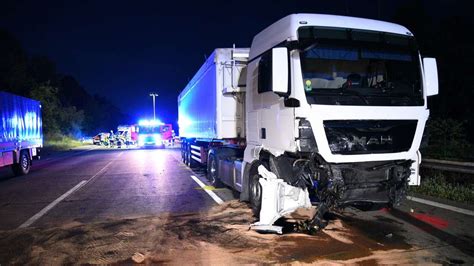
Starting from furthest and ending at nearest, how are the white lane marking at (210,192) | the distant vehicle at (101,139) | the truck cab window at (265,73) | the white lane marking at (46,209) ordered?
the distant vehicle at (101,139) < the white lane marking at (210,192) < the white lane marking at (46,209) < the truck cab window at (265,73)

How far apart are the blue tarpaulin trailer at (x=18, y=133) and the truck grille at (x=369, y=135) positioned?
491 inches

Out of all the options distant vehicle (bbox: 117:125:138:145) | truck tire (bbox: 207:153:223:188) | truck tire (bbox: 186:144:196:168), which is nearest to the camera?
truck tire (bbox: 207:153:223:188)

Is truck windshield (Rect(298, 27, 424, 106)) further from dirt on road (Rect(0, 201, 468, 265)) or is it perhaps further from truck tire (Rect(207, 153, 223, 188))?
truck tire (Rect(207, 153, 223, 188))

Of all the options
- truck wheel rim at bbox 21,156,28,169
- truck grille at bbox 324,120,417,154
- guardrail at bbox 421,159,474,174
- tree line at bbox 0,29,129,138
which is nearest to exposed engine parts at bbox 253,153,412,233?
truck grille at bbox 324,120,417,154

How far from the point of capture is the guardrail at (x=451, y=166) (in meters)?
8.15

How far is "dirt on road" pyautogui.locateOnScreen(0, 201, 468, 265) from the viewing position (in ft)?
16.1

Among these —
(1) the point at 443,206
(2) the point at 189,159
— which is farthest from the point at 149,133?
(1) the point at 443,206

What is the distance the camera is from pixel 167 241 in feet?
18.6

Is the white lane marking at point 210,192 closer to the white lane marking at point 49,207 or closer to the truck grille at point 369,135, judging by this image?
the white lane marking at point 49,207

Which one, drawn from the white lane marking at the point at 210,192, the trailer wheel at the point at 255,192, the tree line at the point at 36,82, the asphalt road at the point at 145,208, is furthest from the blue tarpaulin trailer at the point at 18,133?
the tree line at the point at 36,82

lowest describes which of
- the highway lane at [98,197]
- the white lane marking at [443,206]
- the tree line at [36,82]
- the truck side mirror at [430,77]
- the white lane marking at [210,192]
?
the white lane marking at [210,192]

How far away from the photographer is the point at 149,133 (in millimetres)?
37875

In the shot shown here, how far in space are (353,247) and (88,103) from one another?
4027 inches

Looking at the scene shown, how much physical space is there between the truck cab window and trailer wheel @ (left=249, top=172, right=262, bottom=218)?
170cm
